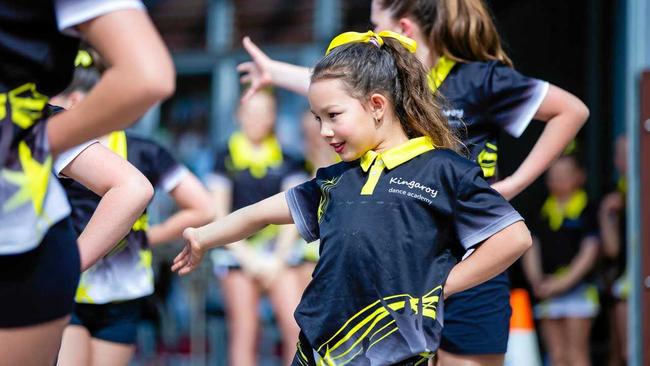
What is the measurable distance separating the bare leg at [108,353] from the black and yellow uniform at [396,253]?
52.4 inches

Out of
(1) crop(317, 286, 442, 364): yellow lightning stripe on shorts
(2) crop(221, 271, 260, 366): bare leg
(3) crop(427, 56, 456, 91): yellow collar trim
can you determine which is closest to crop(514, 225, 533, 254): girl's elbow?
(1) crop(317, 286, 442, 364): yellow lightning stripe on shorts

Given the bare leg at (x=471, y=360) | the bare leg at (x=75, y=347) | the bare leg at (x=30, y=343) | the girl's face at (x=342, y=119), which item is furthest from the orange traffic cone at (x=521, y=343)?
the bare leg at (x=30, y=343)

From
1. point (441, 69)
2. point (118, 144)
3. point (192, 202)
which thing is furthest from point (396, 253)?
point (192, 202)

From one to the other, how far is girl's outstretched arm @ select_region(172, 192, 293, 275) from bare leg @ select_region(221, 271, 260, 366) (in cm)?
415

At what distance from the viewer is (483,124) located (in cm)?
383

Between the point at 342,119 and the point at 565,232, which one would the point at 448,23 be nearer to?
the point at 342,119

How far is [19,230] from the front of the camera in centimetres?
212

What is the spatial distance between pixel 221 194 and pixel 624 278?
2921 millimetres

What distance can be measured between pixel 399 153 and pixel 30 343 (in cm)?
128

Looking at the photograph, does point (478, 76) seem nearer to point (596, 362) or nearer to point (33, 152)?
point (33, 152)

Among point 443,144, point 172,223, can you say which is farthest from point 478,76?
point 172,223

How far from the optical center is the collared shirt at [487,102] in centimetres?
378

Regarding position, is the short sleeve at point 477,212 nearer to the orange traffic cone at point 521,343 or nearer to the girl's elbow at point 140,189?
the girl's elbow at point 140,189

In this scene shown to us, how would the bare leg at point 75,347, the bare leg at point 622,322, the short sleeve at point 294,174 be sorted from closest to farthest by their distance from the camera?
the bare leg at point 75,347 → the short sleeve at point 294,174 → the bare leg at point 622,322
